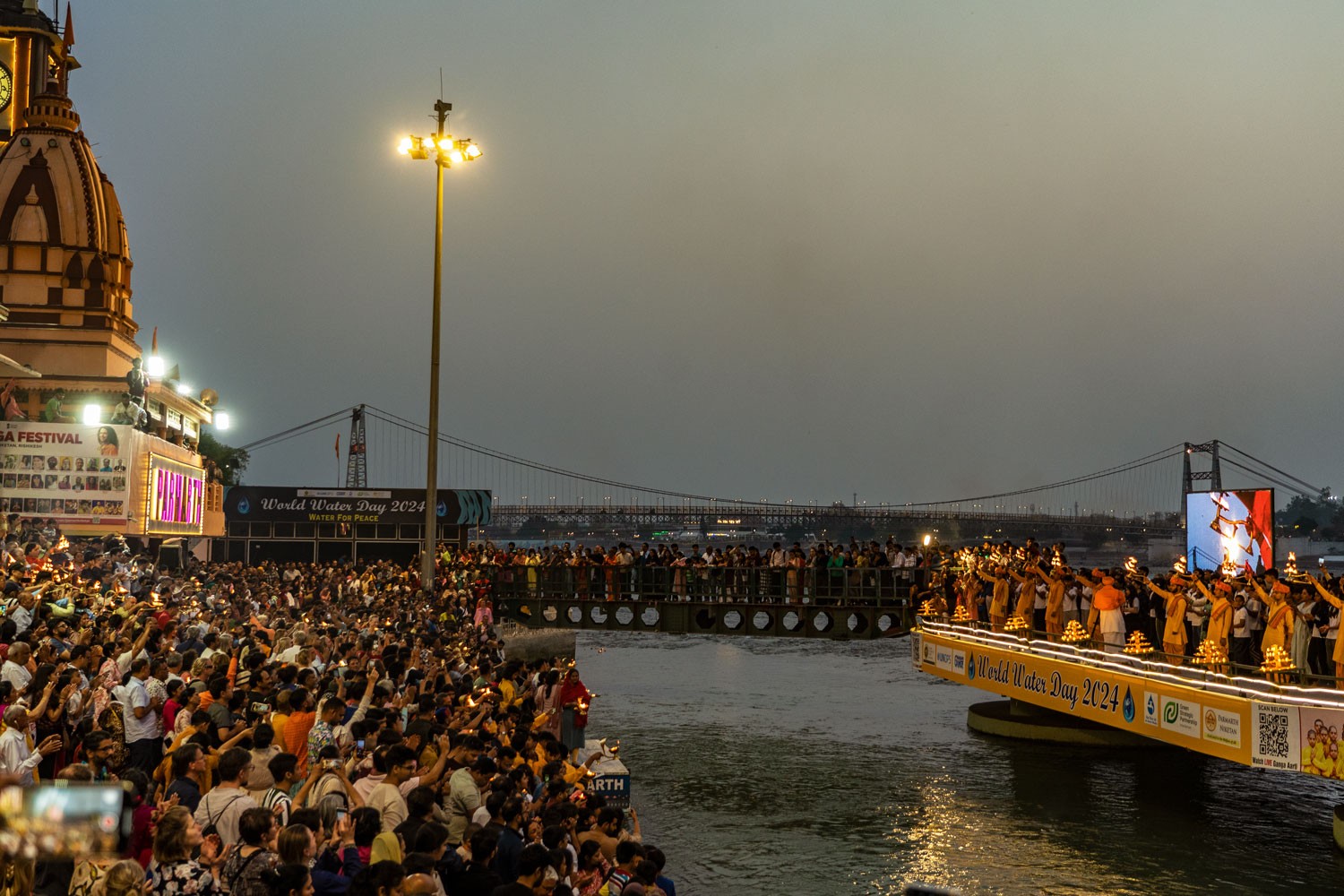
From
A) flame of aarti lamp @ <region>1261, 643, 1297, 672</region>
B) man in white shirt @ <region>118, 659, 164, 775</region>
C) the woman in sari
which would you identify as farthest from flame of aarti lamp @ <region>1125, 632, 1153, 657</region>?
man in white shirt @ <region>118, 659, 164, 775</region>

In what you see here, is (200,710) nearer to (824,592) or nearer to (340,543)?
(824,592)

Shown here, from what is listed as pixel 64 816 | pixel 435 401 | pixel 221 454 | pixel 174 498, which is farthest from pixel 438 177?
pixel 221 454

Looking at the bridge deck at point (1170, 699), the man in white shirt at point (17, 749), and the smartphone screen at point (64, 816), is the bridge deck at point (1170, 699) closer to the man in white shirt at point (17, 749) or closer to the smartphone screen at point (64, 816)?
the man in white shirt at point (17, 749)

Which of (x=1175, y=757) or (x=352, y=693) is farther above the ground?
(x=352, y=693)

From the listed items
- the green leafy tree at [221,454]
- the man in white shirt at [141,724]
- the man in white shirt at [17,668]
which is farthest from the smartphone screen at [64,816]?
the green leafy tree at [221,454]

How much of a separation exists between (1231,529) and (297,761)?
26.3 meters

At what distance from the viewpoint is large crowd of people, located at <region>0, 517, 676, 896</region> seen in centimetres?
688

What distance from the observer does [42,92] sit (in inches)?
2216

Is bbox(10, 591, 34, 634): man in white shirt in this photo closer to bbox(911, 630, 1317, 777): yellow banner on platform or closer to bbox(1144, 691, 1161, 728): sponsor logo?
bbox(911, 630, 1317, 777): yellow banner on platform

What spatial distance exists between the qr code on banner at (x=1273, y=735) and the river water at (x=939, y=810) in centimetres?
311

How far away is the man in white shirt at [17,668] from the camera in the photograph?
11641 mm

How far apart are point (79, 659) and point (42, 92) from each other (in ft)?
170

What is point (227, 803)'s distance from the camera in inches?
313

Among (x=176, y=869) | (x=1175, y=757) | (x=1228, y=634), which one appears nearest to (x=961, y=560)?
(x=1175, y=757)
